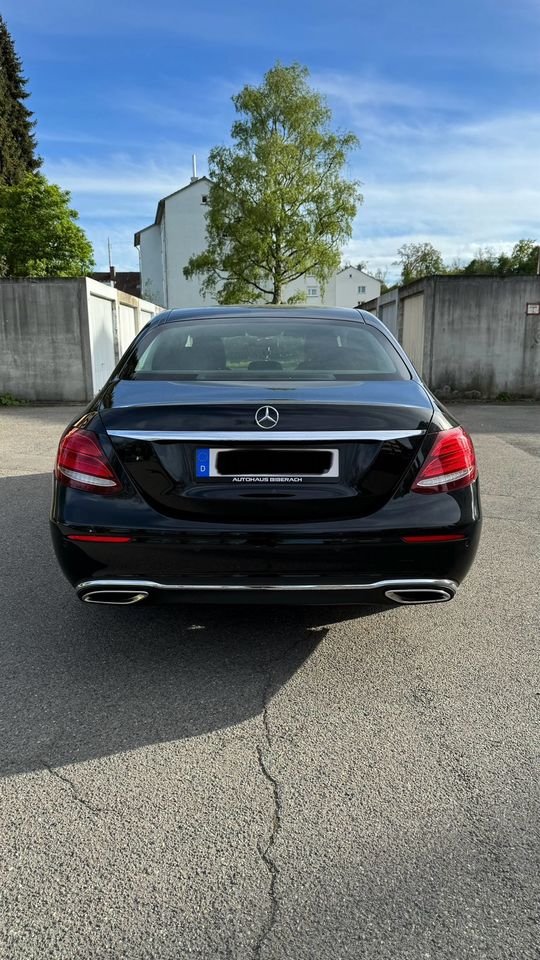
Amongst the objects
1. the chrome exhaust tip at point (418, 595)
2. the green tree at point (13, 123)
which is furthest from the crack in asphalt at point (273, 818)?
the green tree at point (13, 123)

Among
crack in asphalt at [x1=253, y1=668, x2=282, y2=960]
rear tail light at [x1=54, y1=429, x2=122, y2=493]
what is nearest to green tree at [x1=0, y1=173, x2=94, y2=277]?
rear tail light at [x1=54, y1=429, x2=122, y2=493]

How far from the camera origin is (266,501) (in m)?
2.70

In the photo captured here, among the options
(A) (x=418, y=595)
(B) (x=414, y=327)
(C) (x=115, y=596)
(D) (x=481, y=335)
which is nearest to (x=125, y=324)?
(B) (x=414, y=327)

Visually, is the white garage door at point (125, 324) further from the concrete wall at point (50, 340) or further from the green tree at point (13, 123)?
the green tree at point (13, 123)

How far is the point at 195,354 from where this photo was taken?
3.46 meters

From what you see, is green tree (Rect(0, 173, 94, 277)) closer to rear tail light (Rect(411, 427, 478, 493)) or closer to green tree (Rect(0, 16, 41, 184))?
green tree (Rect(0, 16, 41, 184))

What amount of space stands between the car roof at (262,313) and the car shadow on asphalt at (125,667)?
160 centimetres

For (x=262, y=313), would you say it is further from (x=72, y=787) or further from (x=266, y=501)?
(x=72, y=787)

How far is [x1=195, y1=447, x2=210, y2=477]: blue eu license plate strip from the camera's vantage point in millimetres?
2693

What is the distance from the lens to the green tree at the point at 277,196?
35.1 metres

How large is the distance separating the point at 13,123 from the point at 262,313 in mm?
52246

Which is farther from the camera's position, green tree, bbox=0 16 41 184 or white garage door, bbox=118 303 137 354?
green tree, bbox=0 16 41 184

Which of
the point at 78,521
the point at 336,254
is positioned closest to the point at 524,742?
the point at 78,521

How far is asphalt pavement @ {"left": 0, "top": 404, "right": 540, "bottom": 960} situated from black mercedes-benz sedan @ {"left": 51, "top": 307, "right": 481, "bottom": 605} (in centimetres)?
46
